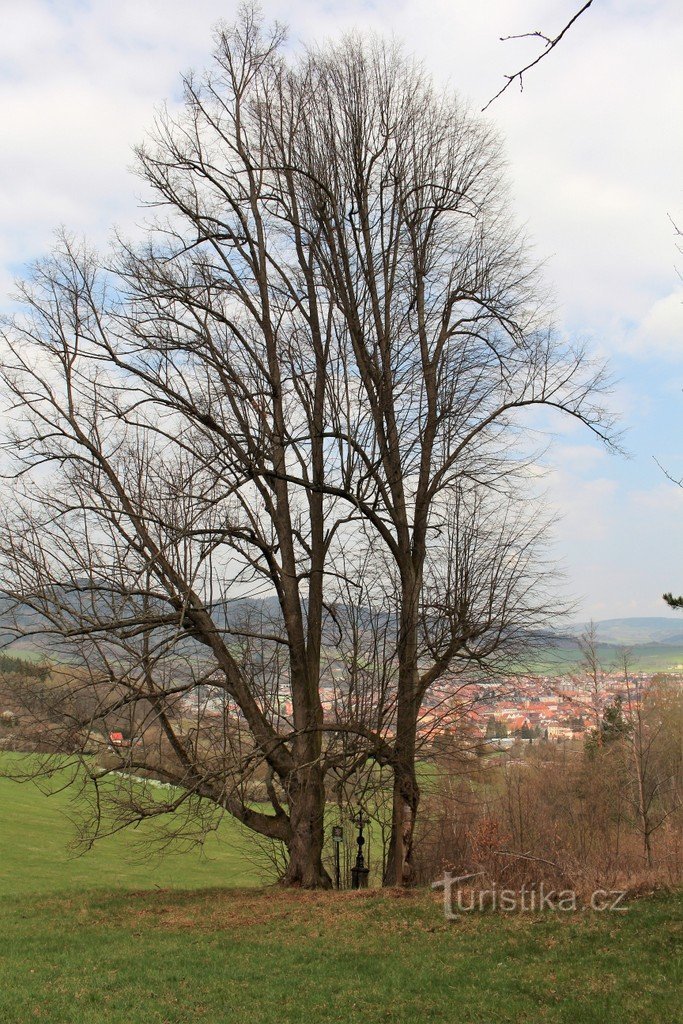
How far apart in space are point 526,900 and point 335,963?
2.93 meters

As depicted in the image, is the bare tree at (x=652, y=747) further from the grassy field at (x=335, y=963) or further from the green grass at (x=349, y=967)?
the green grass at (x=349, y=967)

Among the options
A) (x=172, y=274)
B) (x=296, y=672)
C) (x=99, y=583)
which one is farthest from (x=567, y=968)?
(x=172, y=274)

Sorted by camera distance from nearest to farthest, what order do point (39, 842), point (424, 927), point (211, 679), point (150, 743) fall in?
point (424, 927) → point (211, 679) → point (150, 743) → point (39, 842)

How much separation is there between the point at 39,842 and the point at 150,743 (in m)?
18.7

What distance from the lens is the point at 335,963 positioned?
335 inches

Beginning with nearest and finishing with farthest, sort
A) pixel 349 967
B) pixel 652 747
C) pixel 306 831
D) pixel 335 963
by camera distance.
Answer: pixel 349 967 < pixel 335 963 < pixel 306 831 < pixel 652 747

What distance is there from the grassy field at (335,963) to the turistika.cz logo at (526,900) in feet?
0.71

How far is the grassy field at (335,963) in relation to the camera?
704 centimetres

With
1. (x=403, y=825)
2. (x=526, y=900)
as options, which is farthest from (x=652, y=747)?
(x=526, y=900)

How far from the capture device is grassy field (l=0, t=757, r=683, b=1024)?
704cm

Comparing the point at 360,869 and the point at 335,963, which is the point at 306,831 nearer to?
the point at 360,869

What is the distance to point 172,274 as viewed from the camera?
13.6 m

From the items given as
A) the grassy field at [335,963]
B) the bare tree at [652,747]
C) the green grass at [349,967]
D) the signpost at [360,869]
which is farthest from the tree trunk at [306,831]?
the bare tree at [652,747]

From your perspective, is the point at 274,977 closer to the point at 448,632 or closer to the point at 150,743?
the point at 448,632
